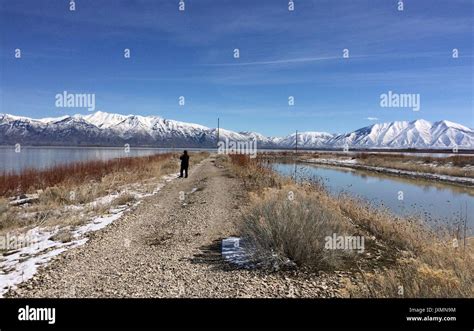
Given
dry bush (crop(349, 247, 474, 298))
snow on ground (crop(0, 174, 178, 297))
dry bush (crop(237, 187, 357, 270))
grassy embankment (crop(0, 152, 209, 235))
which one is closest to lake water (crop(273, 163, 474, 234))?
dry bush (crop(237, 187, 357, 270))

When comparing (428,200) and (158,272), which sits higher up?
(158,272)

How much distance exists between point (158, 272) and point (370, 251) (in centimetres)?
453

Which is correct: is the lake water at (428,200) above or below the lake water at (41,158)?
below

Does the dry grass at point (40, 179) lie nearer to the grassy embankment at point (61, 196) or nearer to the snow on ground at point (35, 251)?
the grassy embankment at point (61, 196)

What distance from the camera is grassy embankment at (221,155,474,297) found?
445cm

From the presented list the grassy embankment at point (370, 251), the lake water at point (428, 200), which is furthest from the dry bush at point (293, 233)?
the lake water at point (428, 200)

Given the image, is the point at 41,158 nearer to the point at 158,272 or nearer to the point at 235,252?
the point at 235,252

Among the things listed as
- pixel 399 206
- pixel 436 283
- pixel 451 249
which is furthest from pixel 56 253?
pixel 399 206

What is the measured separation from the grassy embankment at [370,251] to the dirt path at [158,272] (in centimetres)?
61

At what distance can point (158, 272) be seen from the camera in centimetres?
575

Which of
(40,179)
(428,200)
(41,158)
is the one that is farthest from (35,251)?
Result: (41,158)

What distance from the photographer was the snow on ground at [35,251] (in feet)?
18.3

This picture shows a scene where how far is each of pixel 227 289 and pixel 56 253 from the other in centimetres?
387

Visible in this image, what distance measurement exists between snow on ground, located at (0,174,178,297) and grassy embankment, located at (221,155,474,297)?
12.5ft
